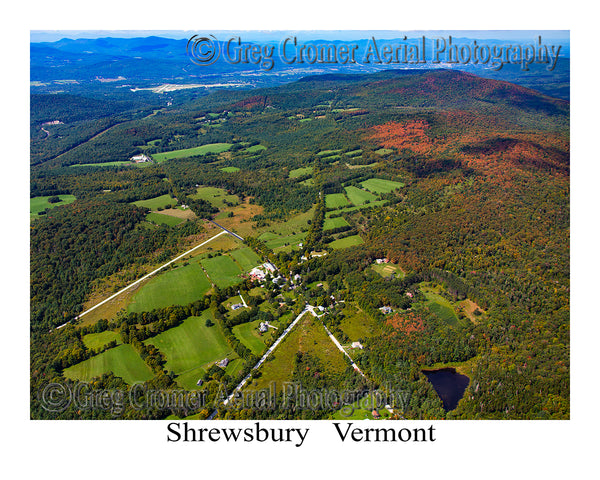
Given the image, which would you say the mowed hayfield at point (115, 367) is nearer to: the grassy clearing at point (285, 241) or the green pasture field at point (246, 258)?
the green pasture field at point (246, 258)

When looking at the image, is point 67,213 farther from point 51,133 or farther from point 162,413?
point 51,133

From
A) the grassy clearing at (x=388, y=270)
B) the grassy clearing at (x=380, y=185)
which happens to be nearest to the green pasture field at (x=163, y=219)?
the grassy clearing at (x=388, y=270)

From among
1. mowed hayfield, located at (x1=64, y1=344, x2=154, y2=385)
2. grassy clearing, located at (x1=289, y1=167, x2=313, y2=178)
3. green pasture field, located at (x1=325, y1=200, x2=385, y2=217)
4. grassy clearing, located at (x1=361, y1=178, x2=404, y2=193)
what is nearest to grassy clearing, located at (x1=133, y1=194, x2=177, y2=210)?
grassy clearing, located at (x1=289, y1=167, x2=313, y2=178)

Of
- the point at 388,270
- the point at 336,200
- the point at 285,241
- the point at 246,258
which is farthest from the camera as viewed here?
the point at 336,200

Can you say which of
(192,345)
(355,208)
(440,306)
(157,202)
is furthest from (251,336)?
(157,202)

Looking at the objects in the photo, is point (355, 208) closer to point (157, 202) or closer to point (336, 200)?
point (336, 200)

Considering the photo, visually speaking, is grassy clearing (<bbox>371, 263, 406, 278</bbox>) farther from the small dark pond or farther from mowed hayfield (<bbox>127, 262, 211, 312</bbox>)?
mowed hayfield (<bbox>127, 262, 211, 312</bbox>)

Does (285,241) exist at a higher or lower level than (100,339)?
higher
